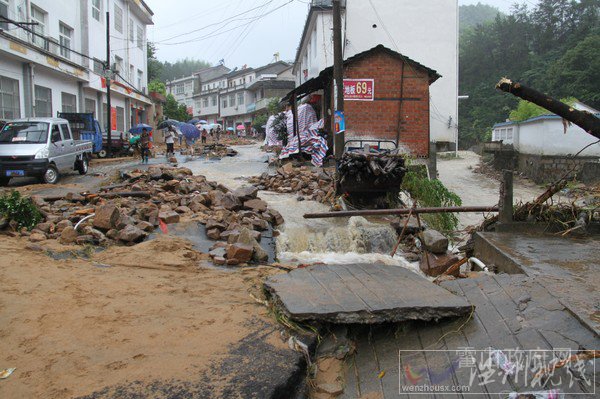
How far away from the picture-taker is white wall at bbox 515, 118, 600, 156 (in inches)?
671

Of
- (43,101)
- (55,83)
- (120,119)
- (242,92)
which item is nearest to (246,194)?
(43,101)

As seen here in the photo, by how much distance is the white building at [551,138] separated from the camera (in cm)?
1708

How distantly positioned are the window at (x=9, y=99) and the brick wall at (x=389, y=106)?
1210 centimetres

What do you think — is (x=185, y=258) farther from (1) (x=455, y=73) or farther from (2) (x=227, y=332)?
(1) (x=455, y=73)

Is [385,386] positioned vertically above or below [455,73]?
below

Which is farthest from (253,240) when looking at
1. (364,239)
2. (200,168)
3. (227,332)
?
(200,168)

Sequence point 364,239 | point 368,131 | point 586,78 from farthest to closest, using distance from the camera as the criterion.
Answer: point 586,78 → point 368,131 → point 364,239

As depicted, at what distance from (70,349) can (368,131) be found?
15.0m

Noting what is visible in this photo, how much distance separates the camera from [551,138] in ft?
58.1

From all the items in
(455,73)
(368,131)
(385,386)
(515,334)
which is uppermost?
(455,73)

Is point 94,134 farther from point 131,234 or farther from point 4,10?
point 131,234

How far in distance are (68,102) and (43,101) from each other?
3.06 metres

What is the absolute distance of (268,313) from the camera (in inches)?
160

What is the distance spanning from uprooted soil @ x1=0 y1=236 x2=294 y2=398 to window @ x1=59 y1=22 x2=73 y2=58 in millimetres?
20036
